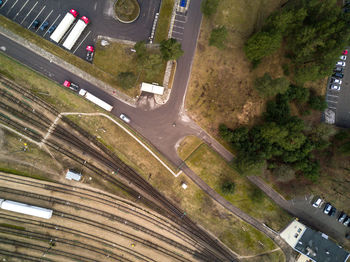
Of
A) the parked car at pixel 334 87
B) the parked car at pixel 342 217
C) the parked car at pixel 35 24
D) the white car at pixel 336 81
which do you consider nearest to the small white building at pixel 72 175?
the parked car at pixel 35 24

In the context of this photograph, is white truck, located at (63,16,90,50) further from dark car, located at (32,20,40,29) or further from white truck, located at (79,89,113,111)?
white truck, located at (79,89,113,111)

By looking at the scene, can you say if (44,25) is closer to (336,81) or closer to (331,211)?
(336,81)

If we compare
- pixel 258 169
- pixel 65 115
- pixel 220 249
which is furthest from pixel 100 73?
pixel 220 249

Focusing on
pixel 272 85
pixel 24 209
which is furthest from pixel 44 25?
pixel 272 85

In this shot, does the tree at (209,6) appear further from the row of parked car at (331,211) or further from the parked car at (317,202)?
the row of parked car at (331,211)

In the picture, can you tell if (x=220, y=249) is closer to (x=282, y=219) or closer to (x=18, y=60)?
(x=282, y=219)
